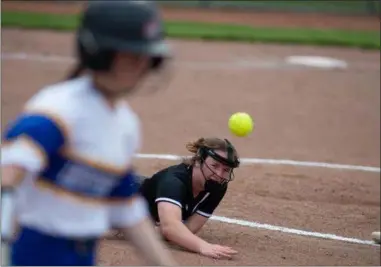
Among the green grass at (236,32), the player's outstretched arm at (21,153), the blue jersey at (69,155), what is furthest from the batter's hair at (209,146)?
the green grass at (236,32)

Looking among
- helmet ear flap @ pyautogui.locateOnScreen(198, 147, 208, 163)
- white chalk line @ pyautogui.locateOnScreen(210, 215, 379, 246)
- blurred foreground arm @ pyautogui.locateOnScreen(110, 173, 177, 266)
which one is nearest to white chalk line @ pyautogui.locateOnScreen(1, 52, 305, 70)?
white chalk line @ pyautogui.locateOnScreen(210, 215, 379, 246)

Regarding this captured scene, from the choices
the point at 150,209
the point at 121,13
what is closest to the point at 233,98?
the point at 150,209

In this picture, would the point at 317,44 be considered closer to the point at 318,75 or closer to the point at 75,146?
the point at 318,75

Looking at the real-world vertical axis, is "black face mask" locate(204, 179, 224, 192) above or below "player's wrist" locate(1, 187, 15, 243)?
below

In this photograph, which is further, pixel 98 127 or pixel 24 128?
pixel 98 127

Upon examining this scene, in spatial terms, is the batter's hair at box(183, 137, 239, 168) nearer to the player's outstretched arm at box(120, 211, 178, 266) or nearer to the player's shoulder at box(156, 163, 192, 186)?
the player's shoulder at box(156, 163, 192, 186)

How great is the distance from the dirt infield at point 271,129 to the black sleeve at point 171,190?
345 millimetres

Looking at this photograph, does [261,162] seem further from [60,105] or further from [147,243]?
[60,105]

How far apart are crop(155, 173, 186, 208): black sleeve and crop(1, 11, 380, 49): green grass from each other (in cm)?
1265

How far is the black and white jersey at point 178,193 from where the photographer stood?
206 inches

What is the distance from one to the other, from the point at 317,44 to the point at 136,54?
1538cm

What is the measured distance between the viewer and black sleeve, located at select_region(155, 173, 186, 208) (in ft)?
17.1

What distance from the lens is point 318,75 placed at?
14.2 meters

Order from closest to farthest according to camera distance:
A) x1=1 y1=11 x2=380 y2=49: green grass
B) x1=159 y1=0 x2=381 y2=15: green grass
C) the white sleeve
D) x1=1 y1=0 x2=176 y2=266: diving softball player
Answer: the white sleeve → x1=1 y1=0 x2=176 y2=266: diving softball player → x1=1 y1=11 x2=380 y2=49: green grass → x1=159 y1=0 x2=381 y2=15: green grass
